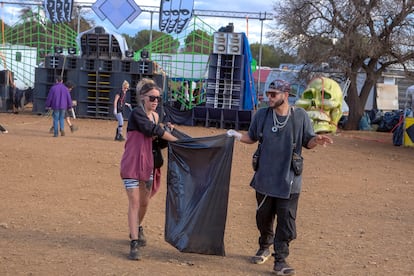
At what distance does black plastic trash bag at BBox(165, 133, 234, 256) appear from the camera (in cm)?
545

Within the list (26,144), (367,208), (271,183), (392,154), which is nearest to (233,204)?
(367,208)

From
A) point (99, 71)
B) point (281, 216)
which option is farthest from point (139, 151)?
point (99, 71)

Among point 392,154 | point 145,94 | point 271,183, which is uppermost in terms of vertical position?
point 145,94

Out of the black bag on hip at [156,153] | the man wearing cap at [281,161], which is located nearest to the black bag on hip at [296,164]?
the man wearing cap at [281,161]

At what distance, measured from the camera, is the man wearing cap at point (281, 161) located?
5.12m

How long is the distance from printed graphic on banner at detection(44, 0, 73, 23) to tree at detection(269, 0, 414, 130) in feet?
30.7

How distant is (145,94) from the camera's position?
5.41 meters

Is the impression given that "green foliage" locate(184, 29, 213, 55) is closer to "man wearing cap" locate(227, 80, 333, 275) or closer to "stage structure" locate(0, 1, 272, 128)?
"stage structure" locate(0, 1, 272, 128)

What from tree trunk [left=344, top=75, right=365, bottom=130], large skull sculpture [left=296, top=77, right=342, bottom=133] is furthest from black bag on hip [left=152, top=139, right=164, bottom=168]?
tree trunk [left=344, top=75, right=365, bottom=130]

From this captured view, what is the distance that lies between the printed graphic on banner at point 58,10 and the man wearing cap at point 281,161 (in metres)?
23.2

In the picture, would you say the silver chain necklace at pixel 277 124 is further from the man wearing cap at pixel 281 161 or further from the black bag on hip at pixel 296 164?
the black bag on hip at pixel 296 164

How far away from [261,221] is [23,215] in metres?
3.02

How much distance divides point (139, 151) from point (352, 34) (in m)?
19.4

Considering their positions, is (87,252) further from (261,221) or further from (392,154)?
(392,154)
